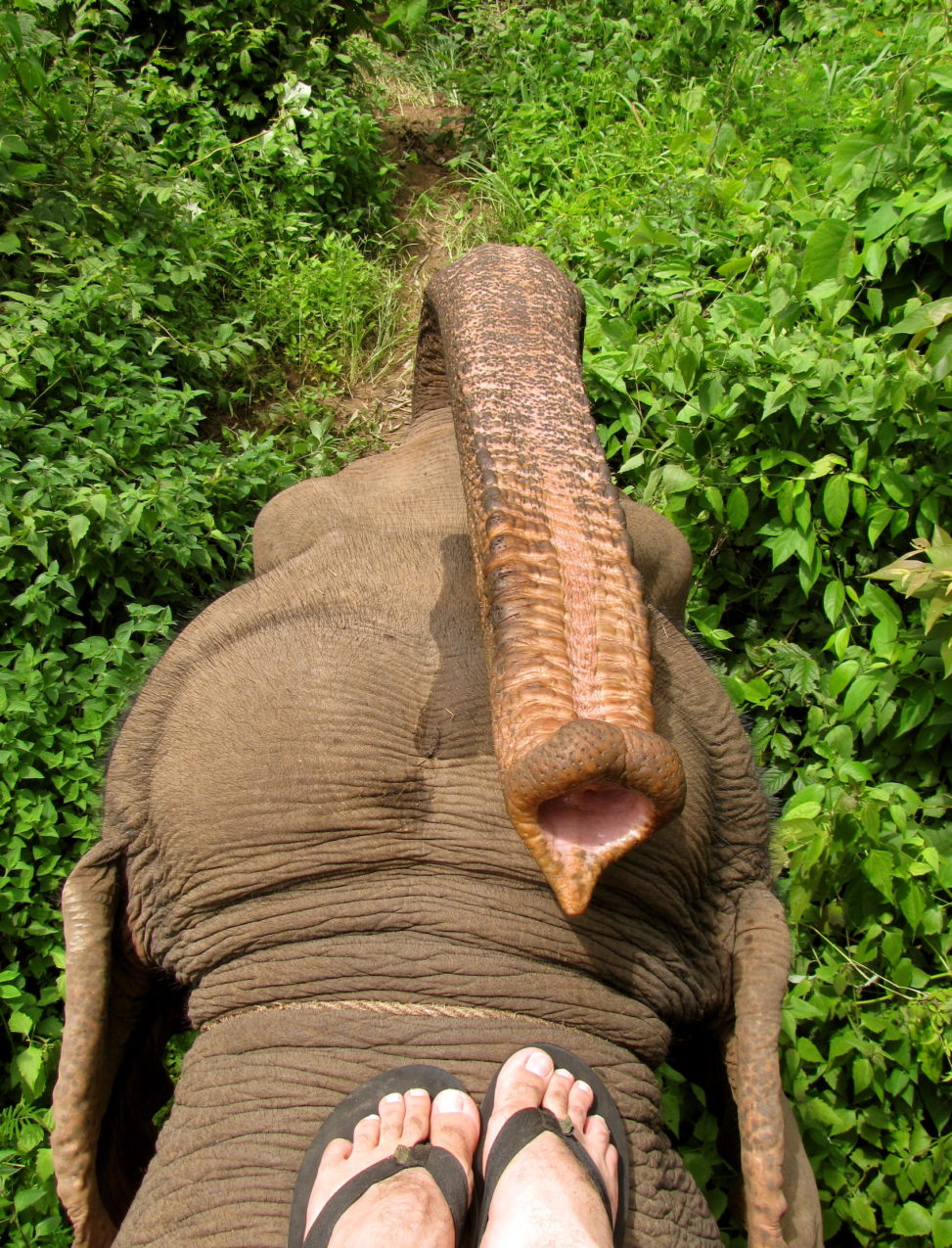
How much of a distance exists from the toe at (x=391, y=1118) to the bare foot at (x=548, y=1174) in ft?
0.48

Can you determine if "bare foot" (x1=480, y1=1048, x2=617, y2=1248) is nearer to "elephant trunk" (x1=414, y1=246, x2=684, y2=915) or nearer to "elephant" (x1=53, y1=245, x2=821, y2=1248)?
"elephant" (x1=53, y1=245, x2=821, y2=1248)

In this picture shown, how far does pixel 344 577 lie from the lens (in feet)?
7.96

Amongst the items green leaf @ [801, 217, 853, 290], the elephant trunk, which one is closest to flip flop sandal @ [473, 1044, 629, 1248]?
the elephant trunk

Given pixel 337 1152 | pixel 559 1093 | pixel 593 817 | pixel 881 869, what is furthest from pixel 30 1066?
pixel 881 869

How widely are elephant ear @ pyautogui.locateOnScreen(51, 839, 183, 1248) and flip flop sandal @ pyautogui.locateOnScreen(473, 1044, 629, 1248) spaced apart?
0.85 meters

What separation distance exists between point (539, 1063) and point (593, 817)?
500mm

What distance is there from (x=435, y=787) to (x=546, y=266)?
1215 millimetres

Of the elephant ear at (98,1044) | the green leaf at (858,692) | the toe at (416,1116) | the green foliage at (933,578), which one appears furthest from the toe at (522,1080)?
the green leaf at (858,692)

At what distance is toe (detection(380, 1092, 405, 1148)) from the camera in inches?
70.1

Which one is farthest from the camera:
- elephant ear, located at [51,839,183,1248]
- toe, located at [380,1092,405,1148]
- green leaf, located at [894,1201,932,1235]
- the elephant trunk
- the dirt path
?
the dirt path

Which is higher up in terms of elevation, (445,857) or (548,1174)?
(445,857)

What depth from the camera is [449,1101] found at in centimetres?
187

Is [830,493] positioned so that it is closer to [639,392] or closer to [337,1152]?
[639,392]

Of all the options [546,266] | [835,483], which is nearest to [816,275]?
[835,483]
